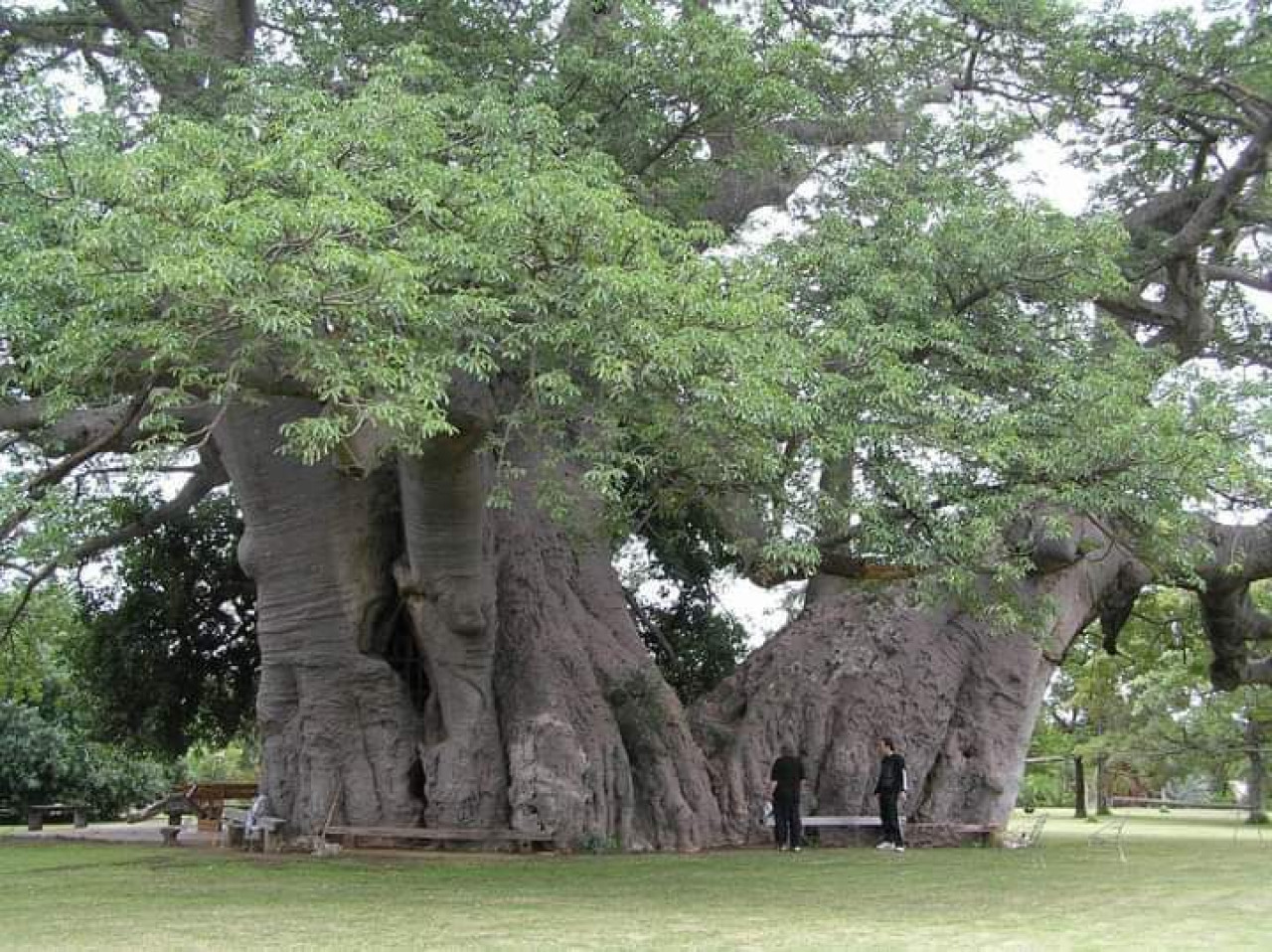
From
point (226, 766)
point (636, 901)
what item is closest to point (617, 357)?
point (636, 901)

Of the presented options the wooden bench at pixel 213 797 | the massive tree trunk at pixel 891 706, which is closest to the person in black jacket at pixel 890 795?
the massive tree trunk at pixel 891 706

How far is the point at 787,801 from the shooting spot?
46.8ft

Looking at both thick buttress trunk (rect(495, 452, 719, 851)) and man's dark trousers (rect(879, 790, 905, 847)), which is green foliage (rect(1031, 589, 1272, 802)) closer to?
man's dark trousers (rect(879, 790, 905, 847))

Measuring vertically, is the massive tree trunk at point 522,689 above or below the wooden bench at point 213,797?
above

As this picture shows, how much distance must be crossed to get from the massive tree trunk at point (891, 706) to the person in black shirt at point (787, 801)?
648 mm

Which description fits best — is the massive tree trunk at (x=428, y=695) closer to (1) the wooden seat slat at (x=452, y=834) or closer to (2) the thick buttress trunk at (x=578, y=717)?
(2) the thick buttress trunk at (x=578, y=717)

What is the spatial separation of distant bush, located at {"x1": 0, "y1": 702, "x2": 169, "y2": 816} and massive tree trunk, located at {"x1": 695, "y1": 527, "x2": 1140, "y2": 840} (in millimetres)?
13481

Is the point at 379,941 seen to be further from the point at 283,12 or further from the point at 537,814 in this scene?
the point at 283,12

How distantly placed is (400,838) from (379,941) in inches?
271

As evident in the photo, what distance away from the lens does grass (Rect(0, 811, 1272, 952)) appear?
6.88 metres

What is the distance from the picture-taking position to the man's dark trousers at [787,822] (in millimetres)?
14258

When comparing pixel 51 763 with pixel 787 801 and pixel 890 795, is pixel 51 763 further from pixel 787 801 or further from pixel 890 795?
pixel 890 795

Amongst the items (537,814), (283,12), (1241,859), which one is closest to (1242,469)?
(1241,859)

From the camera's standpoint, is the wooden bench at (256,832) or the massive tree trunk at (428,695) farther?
the wooden bench at (256,832)
